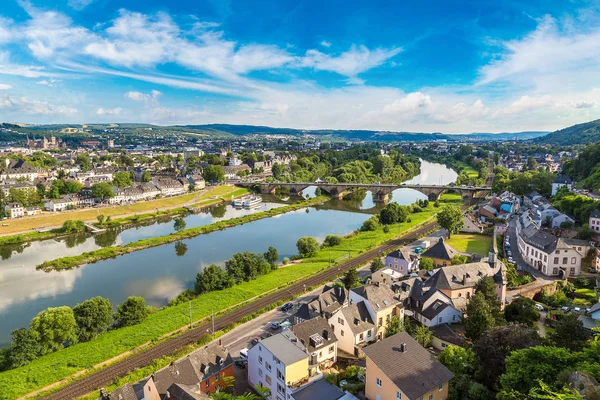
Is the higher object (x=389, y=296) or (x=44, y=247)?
(x=389, y=296)

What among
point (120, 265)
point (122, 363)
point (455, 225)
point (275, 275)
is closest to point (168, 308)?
point (122, 363)

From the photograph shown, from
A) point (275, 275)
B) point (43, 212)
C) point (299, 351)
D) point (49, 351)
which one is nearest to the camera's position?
point (299, 351)

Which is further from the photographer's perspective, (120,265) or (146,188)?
(146,188)

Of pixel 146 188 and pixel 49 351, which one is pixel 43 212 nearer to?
pixel 146 188

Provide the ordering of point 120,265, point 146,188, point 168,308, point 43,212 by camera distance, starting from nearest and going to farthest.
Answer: point 168,308
point 120,265
point 43,212
point 146,188

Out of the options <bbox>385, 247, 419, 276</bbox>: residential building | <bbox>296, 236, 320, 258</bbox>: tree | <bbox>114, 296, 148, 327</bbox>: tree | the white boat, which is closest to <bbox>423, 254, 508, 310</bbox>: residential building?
<bbox>385, 247, 419, 276</bbox>: residential building

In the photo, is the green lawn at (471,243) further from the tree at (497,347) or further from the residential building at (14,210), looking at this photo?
the residential building at (14,210)

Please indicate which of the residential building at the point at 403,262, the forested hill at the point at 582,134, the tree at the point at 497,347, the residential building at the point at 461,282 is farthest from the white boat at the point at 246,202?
the forested hill at the point at 582,134
